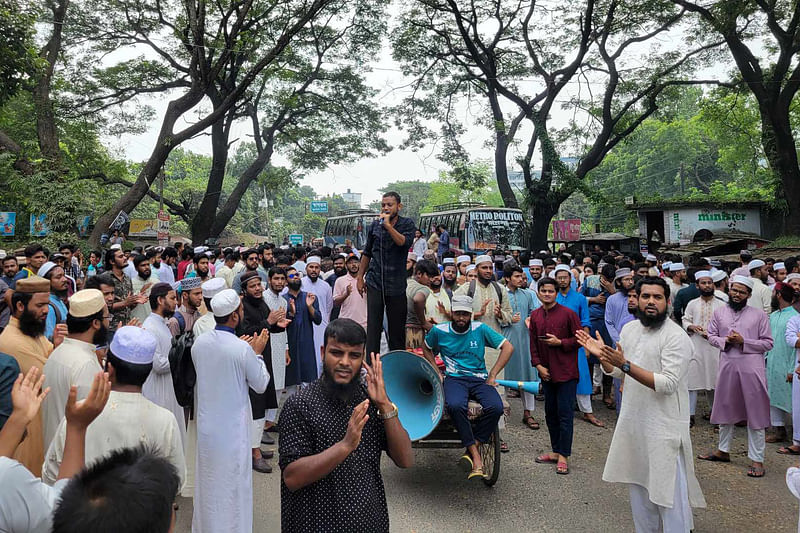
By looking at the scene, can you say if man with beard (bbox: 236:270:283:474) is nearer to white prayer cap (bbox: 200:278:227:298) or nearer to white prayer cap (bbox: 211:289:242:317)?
white prayer cap (bbox: 200:278:227:298)

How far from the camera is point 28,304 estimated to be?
359 centimetres

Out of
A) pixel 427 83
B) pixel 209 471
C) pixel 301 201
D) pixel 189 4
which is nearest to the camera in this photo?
pixel 209 471

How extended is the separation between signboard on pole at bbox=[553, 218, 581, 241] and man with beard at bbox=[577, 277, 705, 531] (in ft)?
67.3

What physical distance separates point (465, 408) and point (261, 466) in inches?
83.3

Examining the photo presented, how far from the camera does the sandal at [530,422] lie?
6.72 metres

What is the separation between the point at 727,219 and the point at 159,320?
27.5 meters

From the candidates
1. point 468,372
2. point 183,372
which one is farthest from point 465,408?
point 183,372

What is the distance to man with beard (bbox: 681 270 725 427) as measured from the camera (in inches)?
261

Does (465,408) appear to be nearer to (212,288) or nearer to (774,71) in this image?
(212,288)

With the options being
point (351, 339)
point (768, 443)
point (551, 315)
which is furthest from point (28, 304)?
point (768, 443)

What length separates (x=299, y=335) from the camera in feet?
21.2

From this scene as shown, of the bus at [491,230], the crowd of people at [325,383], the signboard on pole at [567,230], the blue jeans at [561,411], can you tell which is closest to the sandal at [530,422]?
the crowd of people at [325,383]

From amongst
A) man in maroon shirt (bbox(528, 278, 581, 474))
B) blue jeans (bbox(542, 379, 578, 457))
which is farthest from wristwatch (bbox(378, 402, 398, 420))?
blue jeans (bbox(542, 379, 578, 457))

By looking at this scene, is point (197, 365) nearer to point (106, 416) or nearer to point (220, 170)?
point (106, 416)
